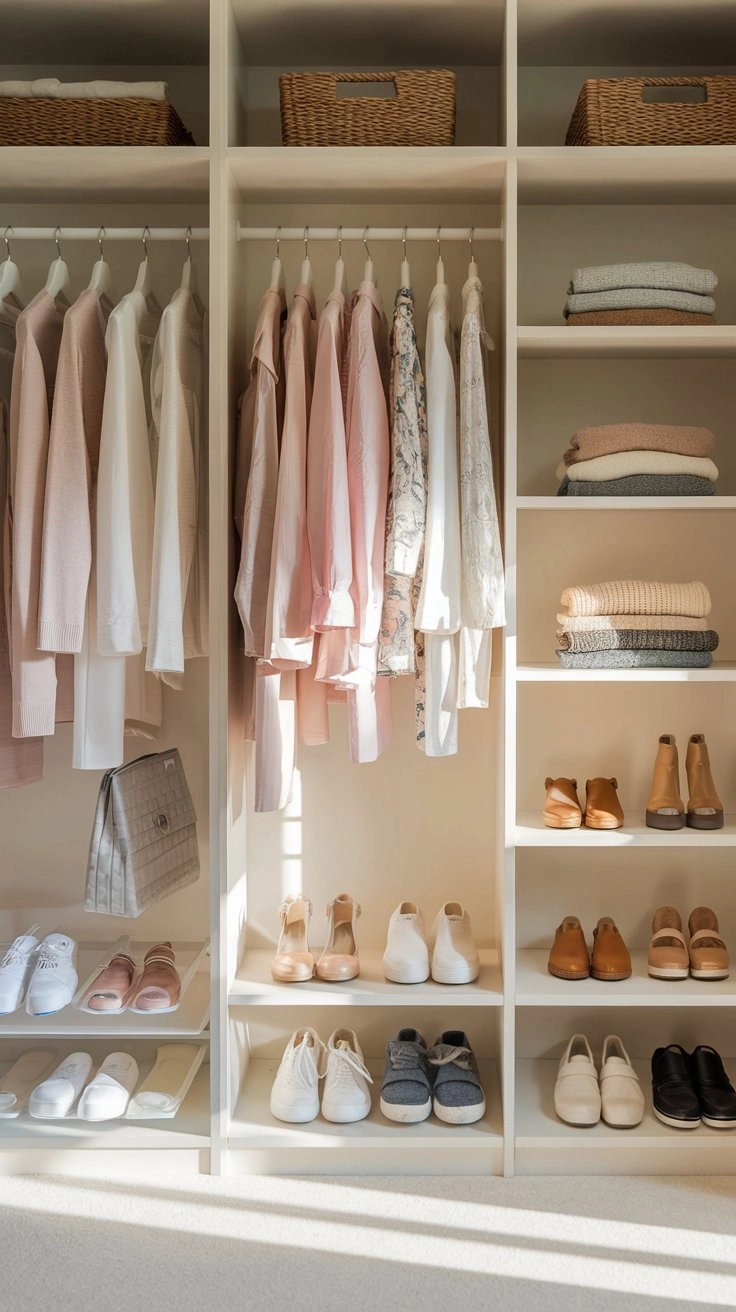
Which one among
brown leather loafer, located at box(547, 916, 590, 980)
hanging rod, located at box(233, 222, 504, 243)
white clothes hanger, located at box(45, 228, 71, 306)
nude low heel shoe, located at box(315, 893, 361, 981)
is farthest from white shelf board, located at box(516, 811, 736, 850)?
white clothes hanger, located at box(45, 228, 71, 306)

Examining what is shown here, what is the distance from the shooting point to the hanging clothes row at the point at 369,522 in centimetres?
207

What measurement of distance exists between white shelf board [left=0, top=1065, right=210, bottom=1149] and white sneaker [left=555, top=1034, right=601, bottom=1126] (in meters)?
0.75

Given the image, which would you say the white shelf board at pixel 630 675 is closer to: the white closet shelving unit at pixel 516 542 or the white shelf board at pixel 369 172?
the white closet shelving unit at pixel 516 542

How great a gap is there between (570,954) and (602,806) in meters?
0.33

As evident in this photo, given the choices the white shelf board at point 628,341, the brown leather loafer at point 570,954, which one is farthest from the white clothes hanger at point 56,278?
the brown leather loafer at point 570,954

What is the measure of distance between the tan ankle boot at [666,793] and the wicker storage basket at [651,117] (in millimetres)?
1274

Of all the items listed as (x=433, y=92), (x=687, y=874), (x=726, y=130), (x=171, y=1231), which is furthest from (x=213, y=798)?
(x=726, y=130)

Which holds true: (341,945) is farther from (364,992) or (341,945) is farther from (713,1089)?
(713,1089)

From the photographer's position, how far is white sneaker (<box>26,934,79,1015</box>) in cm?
220

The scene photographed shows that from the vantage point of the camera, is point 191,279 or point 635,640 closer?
point 635,640

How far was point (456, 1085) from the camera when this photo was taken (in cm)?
221

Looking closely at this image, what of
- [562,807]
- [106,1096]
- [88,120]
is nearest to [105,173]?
[88,120]

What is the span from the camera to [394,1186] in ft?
6.87

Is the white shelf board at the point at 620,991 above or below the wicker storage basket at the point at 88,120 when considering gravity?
below
